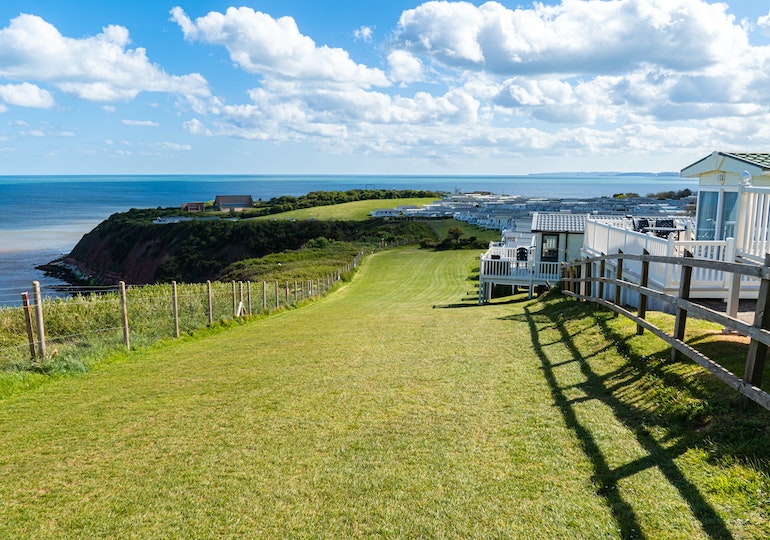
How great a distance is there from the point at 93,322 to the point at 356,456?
1411cm

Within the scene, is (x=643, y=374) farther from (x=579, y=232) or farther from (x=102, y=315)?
(x=579, y=232)

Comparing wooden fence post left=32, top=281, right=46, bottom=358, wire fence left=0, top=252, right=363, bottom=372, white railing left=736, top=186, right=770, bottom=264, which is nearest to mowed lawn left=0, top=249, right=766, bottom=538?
wooden fence post left=32, top=281, right=46, bottom=358

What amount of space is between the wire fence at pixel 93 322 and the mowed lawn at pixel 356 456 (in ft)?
4.79

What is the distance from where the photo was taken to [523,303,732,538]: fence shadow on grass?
373 cm

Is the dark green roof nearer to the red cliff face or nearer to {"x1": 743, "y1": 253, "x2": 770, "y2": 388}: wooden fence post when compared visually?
{"x1": 743, "y1": 253, "x2": 770, "y2": 388}: wooden fence post

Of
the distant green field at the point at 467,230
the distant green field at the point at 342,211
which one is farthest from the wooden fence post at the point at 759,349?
the distant green field at the point at 342,211

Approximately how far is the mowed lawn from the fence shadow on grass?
0.02 meters

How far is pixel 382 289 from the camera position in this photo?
105 feet

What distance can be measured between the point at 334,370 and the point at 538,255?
18.5 m

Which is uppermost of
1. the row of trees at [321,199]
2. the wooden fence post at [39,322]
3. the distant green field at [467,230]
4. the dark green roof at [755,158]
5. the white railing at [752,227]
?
the dark green roof at [755,158]

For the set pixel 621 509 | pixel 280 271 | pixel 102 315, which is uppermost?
pixel 621 509

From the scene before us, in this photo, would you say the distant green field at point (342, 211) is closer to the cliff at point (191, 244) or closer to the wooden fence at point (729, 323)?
the cliff at point (191, 244)

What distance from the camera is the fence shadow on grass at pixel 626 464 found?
12.2ft

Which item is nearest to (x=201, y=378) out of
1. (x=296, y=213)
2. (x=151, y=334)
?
(x=151, y=334)
